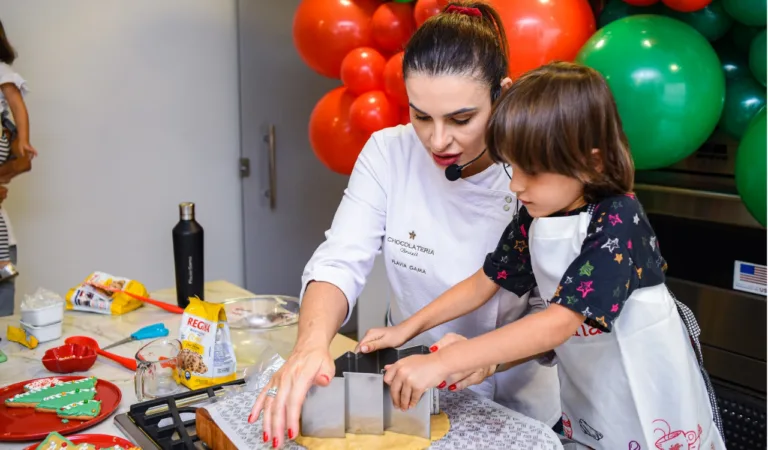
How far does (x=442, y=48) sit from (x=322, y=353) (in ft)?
1.81

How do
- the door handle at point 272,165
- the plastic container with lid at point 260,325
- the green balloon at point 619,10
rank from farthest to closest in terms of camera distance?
the door handle at point 272,165, the green balloon at point 619,10, the plastic container with lid at point 260,325

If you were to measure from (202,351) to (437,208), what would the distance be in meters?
0.54

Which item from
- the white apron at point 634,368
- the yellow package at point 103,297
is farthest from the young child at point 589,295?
the yellow package at point 103,297

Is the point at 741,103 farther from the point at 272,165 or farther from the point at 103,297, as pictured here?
the point at 272,165

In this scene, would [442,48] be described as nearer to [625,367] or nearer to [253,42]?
[625,367]

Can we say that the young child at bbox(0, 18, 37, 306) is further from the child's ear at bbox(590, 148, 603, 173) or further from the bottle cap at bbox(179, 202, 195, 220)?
the child's ear at bbox(590, 148, 603, 173)

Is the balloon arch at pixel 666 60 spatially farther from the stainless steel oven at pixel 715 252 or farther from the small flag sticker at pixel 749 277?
the small flag sticker at pixel 749 277

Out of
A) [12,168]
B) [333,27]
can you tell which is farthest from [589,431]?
[12,168]

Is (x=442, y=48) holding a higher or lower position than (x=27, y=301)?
higher

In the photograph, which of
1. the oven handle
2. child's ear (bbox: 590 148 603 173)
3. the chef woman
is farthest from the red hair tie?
the oven handle

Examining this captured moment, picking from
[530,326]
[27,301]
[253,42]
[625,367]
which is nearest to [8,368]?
[27,301]

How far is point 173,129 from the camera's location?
140 inches

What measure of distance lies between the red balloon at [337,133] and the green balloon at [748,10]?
1130 millimetres

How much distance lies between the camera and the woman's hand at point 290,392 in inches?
38.1
